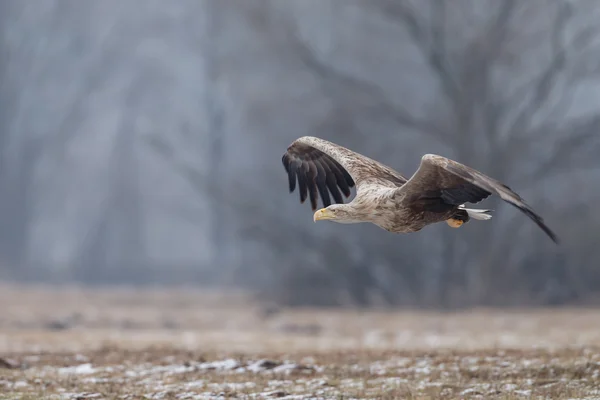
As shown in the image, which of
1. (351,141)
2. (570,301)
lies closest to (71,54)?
(351,141)

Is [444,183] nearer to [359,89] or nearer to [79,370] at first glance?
[79,370]

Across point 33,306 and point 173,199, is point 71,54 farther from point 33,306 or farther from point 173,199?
point 33,306

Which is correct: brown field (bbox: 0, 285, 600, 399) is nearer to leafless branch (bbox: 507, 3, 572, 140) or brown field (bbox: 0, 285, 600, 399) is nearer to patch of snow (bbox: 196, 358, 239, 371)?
patch of snow (bbox: 196, 358, 239, 371)

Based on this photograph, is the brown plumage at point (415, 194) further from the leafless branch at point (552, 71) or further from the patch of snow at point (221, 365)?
the leafless branch at point (552, 71)

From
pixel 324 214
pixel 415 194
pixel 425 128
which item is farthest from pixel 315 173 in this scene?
pixel 425 128

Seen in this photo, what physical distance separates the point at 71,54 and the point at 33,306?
25223mm

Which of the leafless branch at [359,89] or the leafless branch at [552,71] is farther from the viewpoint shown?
the leafless branch at [359,89]

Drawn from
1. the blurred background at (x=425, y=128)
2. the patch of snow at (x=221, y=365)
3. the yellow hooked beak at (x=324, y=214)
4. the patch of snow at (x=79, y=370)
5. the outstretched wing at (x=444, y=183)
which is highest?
the blurred background at (x=425, y=128)

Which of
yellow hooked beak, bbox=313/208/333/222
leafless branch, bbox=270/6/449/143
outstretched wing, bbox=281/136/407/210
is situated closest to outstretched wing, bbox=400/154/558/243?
yellow hooked beak, bbox=313/208/333/222

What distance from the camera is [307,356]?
482 inches

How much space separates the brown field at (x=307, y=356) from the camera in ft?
28.8

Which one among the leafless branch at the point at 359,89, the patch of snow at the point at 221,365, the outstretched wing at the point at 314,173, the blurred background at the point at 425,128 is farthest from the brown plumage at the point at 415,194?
the leafless branch at the point at 359,89

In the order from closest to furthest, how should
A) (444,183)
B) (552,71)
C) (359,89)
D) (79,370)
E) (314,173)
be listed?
(444,183) → (314,173) → (79,370) → (552,71) → (359,89)

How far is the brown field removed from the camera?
877 centimetres
